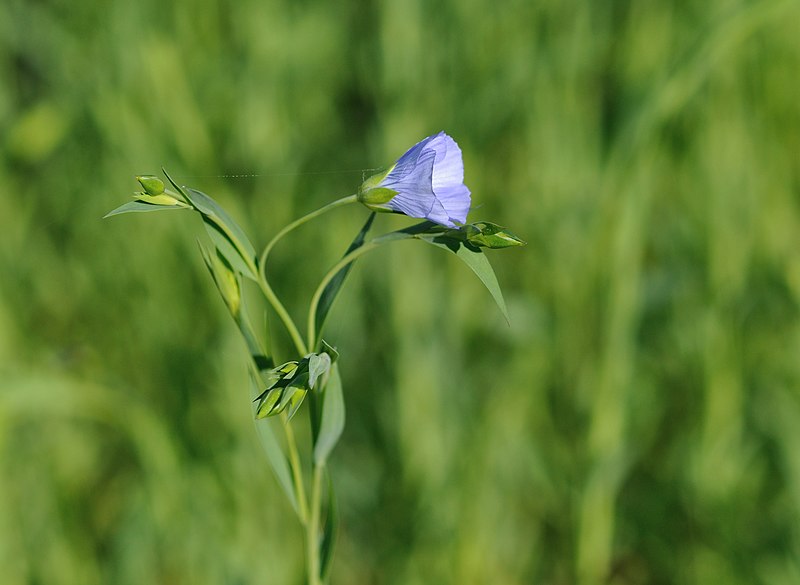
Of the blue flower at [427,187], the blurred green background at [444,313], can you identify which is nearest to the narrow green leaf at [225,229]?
the blue flower at [427,187]

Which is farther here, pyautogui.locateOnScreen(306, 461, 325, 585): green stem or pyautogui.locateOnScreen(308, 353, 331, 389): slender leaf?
pyautogui.locateOnScreen(306, 461, 325, 585): green stem

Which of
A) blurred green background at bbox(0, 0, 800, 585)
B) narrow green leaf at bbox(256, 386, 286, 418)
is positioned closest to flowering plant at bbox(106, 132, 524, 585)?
narrow green leaf at bbox(256, 386, 286, 418)

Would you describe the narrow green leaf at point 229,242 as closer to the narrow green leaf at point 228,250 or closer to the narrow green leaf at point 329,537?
the narrow green leaf at point 228,250

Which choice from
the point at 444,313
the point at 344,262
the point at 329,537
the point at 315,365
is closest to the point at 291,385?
the point at 315,365

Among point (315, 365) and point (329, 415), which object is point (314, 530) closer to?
point (329, 415)

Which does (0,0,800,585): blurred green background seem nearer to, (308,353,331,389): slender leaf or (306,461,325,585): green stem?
(306,461,325,585): green stem

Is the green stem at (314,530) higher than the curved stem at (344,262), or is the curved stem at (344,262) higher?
the curved stem at (344,262)
